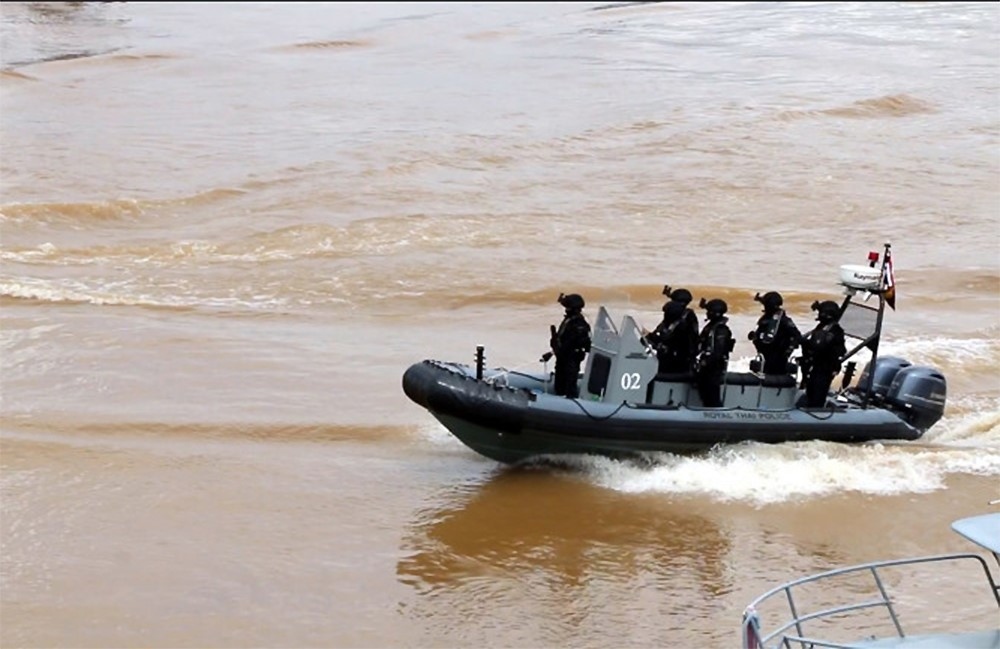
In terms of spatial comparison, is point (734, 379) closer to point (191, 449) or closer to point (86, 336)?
point (191, 449)

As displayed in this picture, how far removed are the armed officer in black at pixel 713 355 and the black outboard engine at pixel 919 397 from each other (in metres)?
1.62

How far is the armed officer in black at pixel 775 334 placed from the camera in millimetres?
12430

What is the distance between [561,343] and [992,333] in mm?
6587

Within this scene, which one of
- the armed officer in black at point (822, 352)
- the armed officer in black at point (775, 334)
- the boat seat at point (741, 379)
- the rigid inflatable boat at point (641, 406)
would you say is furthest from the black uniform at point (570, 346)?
the armed officer in black at point (822, 352)

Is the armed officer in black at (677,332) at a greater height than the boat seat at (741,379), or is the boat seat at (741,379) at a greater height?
the armed officer in black at (677,332)

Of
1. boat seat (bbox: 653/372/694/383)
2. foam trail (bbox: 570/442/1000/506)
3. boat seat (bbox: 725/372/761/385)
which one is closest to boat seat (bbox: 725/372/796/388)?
boat seat (bbox: 725/372/761/385)

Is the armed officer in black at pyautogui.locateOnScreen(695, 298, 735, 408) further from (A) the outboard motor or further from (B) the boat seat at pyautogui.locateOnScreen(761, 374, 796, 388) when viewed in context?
(A) the outboard motor

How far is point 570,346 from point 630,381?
559 millimetres

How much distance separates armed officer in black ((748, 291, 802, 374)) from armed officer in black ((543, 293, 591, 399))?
138 centimetres

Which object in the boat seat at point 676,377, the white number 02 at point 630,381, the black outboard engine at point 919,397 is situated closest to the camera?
the white number 02 at point 630,381

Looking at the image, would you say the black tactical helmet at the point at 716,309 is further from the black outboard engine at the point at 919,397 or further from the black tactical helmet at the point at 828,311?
the black outboard engine at the point at 919,397

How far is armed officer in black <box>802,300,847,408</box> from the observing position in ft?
40.9

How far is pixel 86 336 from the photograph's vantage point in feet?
52.3

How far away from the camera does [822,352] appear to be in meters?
12.5
